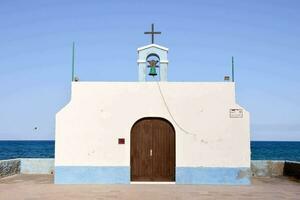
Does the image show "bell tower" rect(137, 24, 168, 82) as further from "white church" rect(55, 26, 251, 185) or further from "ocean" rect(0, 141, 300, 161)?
"ocean" rect(0, 141, 300, 161)

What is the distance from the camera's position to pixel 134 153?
16.2 metres

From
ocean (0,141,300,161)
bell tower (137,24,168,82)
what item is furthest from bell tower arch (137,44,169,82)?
ocean (0,141,300,161)

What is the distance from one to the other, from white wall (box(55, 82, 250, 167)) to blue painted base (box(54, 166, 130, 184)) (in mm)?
192

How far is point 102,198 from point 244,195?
14.6ft

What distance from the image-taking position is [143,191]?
46.0ft

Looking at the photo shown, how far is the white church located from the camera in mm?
16016

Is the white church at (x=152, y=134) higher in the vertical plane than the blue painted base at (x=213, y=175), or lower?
higher

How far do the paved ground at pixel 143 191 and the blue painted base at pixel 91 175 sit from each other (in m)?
0.60

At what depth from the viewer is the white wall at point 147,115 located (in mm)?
16062

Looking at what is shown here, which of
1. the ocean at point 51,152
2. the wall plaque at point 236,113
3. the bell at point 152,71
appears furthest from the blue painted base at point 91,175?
the ocean at point 51,152

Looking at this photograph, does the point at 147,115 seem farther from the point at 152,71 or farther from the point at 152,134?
the point at 152,71

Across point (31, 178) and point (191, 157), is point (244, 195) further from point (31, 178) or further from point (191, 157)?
point (31, 178)

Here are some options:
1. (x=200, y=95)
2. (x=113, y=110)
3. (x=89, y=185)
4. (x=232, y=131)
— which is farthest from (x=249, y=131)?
(x=89, y=185)

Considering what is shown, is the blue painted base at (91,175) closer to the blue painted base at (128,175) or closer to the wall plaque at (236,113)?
the blue painted base at (128,175)
